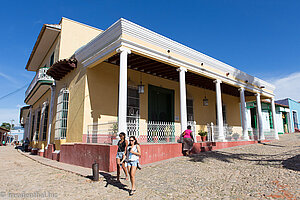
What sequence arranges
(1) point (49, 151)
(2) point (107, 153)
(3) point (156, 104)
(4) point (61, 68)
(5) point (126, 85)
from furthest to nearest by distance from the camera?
(3) point (156, 104) < (1) point (49, 151) < (4) point (61, 68) < (5) point (126, 85) < (2) point (107, 153)

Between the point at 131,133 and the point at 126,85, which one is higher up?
the point at 126,85

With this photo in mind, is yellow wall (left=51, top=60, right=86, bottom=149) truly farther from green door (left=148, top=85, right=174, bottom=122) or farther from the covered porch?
green door (left=148, top=85, right=174, bottom=122)

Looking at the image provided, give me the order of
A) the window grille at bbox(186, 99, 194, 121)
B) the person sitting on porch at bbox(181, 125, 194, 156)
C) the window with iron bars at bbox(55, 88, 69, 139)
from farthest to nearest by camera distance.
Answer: the window grille at bbox(186, 99, 194, 121) < the window with iron bars at bbox(55, 88, 69, 139) < the person sitting on porch at bbox(181, 125, 194, 156)

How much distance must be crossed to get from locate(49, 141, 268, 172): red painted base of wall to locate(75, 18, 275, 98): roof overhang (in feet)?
10.1

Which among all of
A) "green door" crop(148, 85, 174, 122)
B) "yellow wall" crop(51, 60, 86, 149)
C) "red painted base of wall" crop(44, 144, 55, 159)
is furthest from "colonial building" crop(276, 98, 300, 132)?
"red painted base of wall" crop(44, 144, 55, 159)

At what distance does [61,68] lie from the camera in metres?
9.39

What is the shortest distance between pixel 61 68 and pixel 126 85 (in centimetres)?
446

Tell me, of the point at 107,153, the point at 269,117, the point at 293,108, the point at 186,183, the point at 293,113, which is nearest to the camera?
the point at 186,183

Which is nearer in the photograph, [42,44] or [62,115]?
[62,115]

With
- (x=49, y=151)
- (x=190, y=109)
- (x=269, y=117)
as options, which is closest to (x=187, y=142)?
(x=190, y=109)

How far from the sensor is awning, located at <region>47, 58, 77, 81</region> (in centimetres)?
890

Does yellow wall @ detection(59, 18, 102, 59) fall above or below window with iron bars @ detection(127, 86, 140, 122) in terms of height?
above

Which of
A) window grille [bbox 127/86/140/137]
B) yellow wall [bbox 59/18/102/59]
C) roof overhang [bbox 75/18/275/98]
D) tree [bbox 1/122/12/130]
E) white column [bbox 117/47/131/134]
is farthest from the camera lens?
tree [bbox 1/122/12/130]

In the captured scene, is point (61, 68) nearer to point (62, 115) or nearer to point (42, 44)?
A: point (62, 115)
